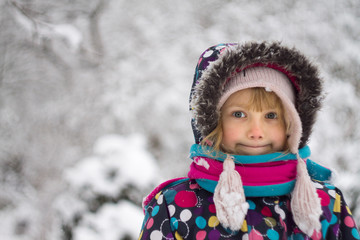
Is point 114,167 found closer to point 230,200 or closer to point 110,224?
point 110,224

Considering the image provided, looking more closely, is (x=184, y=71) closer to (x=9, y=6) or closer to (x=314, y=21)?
(x=314, y=21)

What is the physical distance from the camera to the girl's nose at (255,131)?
35.5 inches

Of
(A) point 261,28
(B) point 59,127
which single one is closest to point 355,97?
(A) point 261,28

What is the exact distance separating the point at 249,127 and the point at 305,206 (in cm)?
30

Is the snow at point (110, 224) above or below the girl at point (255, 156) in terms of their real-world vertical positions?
below

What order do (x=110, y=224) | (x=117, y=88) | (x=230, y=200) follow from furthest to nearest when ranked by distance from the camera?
(x=117, y=88) → (x=110, y=224) → (x=230, y=200)

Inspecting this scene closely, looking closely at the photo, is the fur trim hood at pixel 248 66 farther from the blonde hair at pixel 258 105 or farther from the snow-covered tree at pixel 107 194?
the snow-covered tree at pixel 107 194

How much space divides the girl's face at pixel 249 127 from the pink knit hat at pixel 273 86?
0.11 ft

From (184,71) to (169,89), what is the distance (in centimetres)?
Result: 29

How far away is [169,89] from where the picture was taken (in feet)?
9.56

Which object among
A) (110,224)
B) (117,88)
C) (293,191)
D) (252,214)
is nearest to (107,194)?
(110,224)

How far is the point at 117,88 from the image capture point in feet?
9.71

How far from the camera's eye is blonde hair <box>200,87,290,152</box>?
0.93 metres

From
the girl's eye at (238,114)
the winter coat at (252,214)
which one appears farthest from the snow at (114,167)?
the girl's eye at (238,114)
